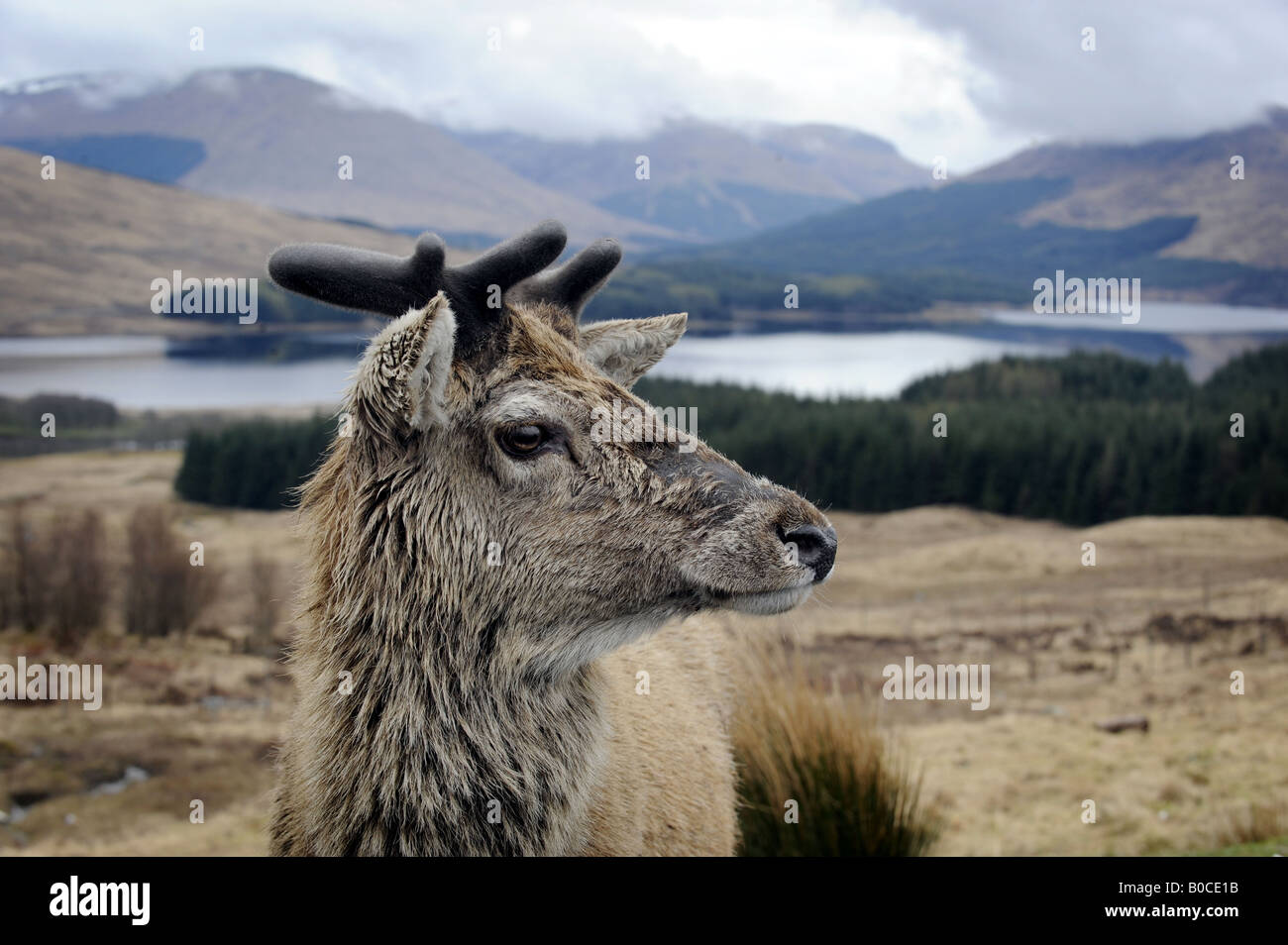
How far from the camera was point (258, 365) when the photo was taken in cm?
7681

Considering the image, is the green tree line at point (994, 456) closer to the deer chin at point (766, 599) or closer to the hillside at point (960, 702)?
the hillside at point (960, 702)

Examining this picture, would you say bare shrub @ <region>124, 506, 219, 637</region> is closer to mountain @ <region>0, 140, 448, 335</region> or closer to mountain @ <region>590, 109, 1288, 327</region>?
mountain @ <region>0, 140, 448, 335</region>

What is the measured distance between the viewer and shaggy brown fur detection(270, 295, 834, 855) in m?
3.93

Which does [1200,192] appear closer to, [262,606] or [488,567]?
[262,606]

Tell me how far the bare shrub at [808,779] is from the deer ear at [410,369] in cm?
511

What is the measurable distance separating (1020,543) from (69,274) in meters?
59.3

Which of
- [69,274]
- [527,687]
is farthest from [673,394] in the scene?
[527,687]

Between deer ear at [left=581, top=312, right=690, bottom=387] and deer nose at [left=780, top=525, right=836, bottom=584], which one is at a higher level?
deer ear at [left=581, top=312, right=690, bottom=387]

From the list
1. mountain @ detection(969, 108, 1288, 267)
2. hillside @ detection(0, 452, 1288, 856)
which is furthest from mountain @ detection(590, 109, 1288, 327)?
hillside @ detection(0, 452, 1288, 856)

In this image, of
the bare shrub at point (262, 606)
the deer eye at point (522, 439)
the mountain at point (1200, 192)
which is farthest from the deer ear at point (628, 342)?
the mountain at point (1200, 192)

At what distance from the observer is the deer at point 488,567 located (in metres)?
3.93

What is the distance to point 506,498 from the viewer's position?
4.11m

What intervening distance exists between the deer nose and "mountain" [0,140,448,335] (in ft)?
120
